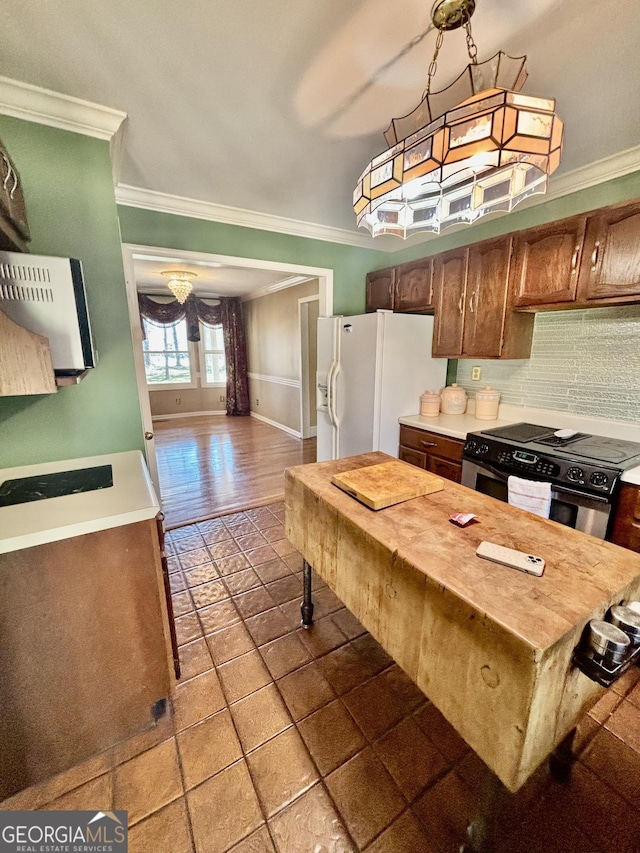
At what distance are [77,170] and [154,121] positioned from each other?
1.49 feet

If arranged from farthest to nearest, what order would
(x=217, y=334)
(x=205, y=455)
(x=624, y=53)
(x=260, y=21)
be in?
(x=217, y=334) < (x=205, y=455) < (x=624, y=53) < (x=260, y=21)

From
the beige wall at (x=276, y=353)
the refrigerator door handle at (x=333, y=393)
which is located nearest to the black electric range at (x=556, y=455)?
the refrigerator door handle at (x=333, y=393)

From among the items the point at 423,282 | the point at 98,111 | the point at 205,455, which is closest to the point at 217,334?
the point at 205,455

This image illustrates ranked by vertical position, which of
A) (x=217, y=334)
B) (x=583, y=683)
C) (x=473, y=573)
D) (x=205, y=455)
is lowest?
(x=205, y=455)

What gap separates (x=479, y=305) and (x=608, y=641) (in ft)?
7.99

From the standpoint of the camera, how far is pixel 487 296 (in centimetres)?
253

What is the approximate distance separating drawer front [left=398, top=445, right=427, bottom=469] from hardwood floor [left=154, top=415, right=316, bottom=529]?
132cm

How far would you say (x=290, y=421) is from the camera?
602 centimetres

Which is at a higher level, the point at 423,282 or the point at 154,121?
the point at 154,121

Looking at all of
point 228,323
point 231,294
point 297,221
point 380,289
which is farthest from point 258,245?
point 228,323

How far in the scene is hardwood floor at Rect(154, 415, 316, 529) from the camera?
10.8 ft

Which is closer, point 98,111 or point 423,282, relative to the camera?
point 98,111

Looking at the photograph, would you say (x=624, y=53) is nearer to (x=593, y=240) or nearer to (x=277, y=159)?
(x=593, y=240)

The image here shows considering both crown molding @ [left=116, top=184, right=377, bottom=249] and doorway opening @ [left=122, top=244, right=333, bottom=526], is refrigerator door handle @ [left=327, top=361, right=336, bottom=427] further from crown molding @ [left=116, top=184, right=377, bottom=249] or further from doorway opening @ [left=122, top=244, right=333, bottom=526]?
crown molding @ [left=116, top=184, right=377, bottom=249]
